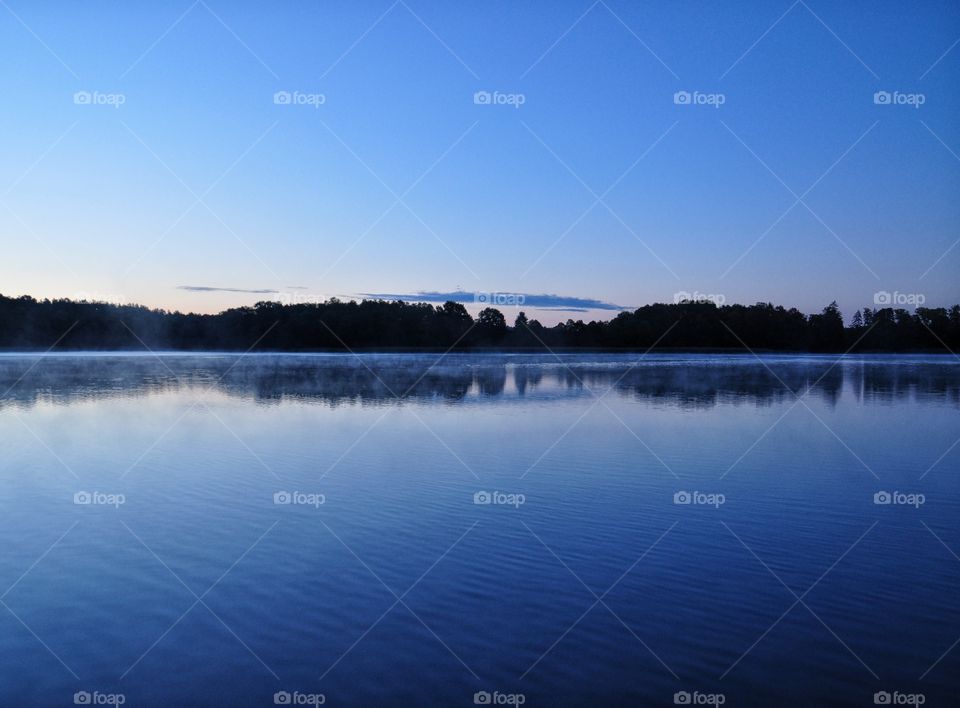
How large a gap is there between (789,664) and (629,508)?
17.0 ft

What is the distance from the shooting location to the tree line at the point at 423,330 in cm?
11856

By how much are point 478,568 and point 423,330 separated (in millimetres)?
113449

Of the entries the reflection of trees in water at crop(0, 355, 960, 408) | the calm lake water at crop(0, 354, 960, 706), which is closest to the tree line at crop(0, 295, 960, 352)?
the reflection of trees in water at crop(0, 355, 960, 408)

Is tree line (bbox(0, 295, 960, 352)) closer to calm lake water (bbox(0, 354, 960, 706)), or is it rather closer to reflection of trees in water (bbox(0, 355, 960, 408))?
reflection of trees in water (bbox(0, 355, 960, 408))

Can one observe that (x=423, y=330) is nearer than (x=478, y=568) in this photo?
No

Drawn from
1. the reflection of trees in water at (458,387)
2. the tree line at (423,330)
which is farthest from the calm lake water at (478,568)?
the tree line at (423,330)

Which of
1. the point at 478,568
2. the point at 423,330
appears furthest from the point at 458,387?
the point at 423,330

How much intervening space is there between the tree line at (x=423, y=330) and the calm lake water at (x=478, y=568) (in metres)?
102

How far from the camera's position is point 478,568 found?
8.83m

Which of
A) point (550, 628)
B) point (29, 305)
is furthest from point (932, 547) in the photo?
point (29, 305)

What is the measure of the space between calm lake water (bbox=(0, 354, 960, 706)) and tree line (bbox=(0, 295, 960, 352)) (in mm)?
102078

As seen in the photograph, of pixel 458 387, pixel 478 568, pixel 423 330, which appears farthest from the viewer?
pixel 423 330

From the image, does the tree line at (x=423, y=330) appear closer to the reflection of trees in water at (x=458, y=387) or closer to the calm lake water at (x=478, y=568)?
the reflection of trees in water at (x=458, y=387)

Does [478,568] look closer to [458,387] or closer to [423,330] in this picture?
[458,387]
